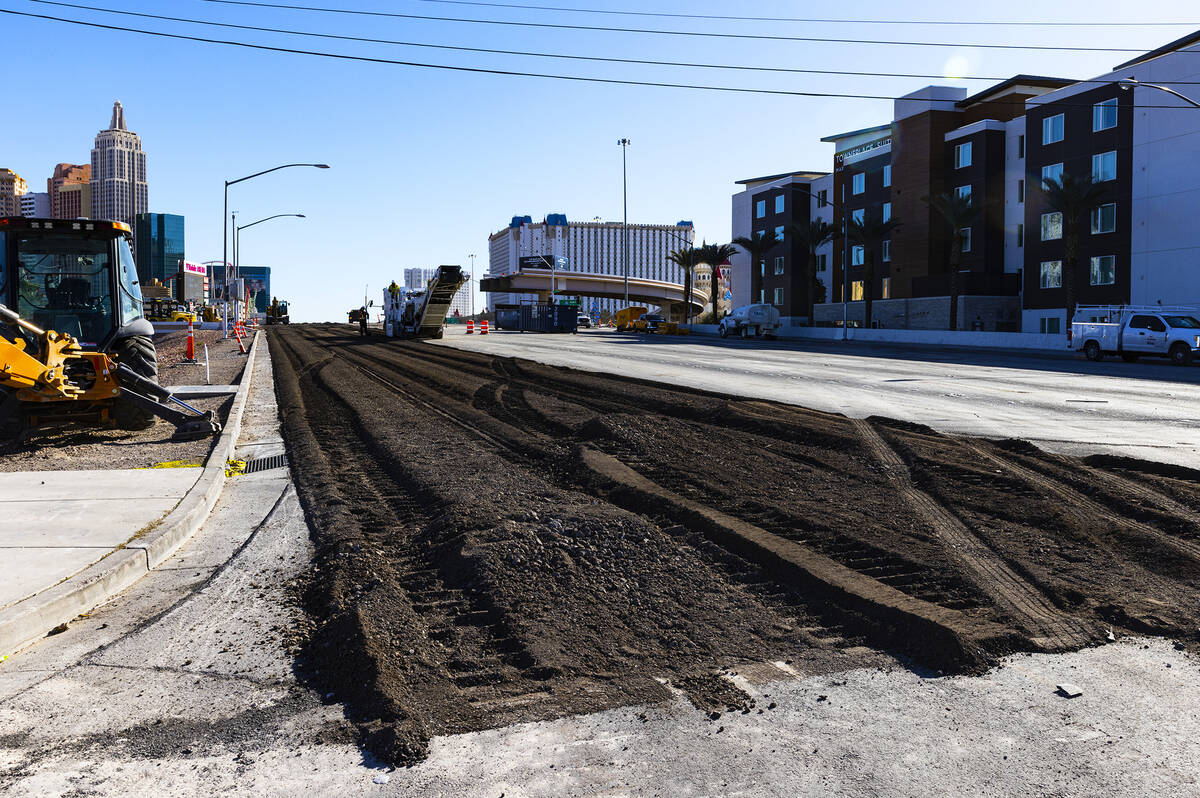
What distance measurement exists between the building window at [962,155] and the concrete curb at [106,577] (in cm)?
5929

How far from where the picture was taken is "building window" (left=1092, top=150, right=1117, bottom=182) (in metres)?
48.4

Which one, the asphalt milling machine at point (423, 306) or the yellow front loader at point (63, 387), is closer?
the yellow front loader at point (63, 387)

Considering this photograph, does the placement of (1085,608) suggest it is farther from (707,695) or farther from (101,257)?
(101,257)

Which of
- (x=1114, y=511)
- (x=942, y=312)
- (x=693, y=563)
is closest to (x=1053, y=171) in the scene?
(x=942, y=312)

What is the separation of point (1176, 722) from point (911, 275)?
62489 millimetres

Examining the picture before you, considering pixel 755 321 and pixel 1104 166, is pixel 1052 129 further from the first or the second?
pixel 755 321

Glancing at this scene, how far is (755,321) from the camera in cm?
5900

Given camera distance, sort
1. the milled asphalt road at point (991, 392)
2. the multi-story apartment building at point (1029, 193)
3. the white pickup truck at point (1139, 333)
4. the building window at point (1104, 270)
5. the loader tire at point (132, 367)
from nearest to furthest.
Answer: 1. the milled asphalt road at point (991, 392)
2. the loader tire at point (132, 367)
3. the white pickup truck at point (1139, 333)
4. the multi-story apartment building at point (1029, 193)
5. the building window at point (1104, 270)

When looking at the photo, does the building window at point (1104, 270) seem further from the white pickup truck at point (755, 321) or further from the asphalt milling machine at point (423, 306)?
the asphalt milling machine at point (423, 306)

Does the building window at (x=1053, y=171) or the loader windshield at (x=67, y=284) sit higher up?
the building window at (x=1053, y=171)

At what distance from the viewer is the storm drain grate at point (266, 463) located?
10586mm

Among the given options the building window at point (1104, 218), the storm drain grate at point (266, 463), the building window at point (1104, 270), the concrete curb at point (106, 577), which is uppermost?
the building window at point (1104, 218)

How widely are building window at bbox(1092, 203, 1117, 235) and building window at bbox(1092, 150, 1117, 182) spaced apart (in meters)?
1.55

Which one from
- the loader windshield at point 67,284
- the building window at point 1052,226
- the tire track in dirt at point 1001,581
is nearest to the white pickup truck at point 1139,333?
the building window at point 1052,226
